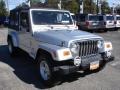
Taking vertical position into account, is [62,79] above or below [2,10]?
below

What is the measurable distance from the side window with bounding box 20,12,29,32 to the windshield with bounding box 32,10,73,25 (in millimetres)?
321

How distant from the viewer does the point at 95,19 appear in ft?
81.2

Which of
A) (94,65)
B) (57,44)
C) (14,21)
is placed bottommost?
(94,65)

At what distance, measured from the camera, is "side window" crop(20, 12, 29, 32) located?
807 cm

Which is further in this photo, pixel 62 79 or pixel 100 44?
pixel 62 79

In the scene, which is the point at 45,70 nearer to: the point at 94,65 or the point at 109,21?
the point at 94,65

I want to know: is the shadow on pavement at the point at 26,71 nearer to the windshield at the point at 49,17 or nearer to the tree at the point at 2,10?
the windshield at the point at 49,17

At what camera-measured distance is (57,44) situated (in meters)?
6.66

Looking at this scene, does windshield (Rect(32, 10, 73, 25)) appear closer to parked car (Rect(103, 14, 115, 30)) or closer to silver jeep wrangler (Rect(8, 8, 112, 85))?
silver jeep wrangler (Rect(8, 8, 112, 85))

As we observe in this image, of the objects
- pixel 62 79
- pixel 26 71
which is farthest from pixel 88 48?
pixel 26 71

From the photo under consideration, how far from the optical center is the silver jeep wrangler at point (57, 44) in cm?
634

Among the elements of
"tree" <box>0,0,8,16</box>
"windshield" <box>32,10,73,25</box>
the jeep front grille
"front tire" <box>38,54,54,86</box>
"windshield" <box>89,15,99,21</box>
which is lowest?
"front tire" <box>38,54,54,86</box>

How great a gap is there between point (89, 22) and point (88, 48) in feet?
57.2

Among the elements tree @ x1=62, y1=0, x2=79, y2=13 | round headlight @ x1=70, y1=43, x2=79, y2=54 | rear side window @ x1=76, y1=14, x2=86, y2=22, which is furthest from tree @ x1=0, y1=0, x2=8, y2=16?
round headlight @ x1=70, y1=43, x2=79, y2=54
